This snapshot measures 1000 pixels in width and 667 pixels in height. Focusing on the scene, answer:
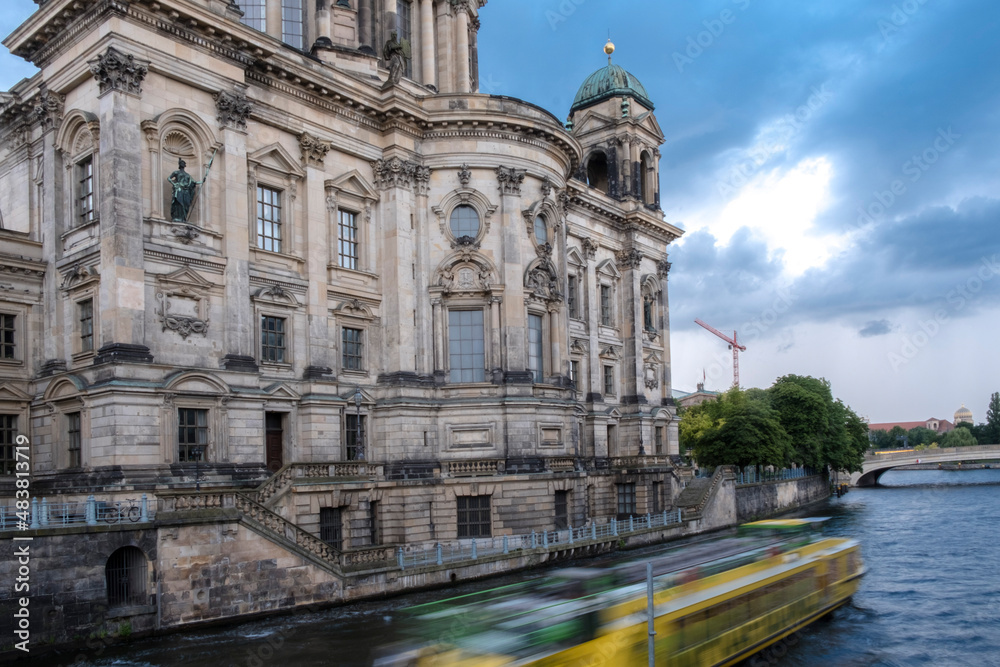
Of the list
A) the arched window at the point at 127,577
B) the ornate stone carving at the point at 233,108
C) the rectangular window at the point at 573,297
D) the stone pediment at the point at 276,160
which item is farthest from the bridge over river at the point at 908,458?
the arched window at the point at 127,577

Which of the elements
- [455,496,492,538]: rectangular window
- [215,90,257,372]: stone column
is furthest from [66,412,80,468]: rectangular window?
[455,496,492,538]: rectangular window

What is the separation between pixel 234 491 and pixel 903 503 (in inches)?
Result: 2594

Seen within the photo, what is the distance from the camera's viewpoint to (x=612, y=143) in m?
57.8

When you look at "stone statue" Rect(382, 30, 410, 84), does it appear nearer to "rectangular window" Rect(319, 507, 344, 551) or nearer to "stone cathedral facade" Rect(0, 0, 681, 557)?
"stone cathedral facade" Rect(0, 0, 681, 557)

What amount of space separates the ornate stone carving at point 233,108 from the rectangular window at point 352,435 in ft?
39.9

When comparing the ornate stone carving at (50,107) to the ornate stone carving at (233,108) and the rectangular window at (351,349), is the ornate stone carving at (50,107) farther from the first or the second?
the rectangular window at (351,349)

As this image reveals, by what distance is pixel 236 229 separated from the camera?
103 feet

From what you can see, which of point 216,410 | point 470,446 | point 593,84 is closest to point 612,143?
point 593,84

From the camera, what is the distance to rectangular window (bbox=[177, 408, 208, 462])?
28.5m

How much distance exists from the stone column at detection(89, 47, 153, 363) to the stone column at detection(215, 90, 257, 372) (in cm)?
337

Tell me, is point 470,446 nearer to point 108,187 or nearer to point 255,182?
point 255,182

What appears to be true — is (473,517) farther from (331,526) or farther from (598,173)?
(598,173)

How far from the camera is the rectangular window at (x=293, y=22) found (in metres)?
41.4

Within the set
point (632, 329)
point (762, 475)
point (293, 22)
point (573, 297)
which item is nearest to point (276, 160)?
point (293, 22)
